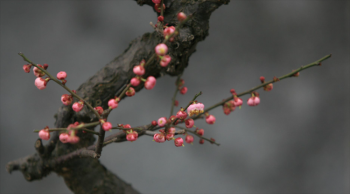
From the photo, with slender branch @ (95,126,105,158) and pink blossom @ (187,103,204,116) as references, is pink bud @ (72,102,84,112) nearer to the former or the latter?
slender branch @ (95,126,105,158)

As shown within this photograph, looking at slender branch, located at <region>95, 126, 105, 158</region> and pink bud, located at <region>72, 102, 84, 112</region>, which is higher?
pink bud, located at <region>72, 102, 84, 112</region>

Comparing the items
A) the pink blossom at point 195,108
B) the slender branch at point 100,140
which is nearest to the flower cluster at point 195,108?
the pink blossom at point 195,108

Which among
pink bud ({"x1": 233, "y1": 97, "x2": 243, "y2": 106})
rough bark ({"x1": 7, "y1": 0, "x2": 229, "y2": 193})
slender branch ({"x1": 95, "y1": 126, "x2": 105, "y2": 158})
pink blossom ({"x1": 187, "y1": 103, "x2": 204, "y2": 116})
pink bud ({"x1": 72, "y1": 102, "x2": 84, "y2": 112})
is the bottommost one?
slender branch ({"x1": 95, "y1": 126, "x2": 105, "y2": 158})

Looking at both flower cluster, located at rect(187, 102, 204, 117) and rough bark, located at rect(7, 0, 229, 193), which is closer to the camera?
flower cluster, located at rect(187, 102, 204, 117)

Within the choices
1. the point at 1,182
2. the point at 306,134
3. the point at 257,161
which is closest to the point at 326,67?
the point at 306,134

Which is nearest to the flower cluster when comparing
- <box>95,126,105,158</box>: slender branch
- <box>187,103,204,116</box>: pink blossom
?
<box>187,103,204,116</box>: pink blossom

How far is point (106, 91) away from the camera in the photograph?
70 cm

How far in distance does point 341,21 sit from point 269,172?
2.22ft

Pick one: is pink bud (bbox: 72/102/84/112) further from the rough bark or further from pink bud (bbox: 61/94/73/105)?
the rough bark

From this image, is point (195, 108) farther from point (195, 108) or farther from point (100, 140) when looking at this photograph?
point (100, 140)

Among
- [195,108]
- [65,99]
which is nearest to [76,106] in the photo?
[65,99]

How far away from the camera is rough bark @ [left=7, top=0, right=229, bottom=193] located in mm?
625

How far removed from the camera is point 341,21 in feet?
3.63

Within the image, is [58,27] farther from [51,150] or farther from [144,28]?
[51,150]
